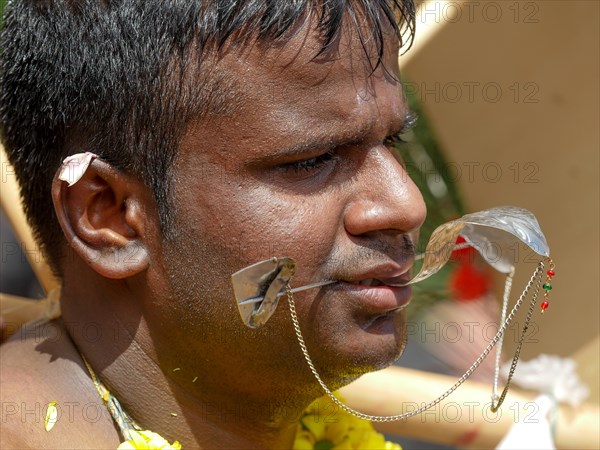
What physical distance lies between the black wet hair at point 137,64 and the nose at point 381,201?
0.73 ft

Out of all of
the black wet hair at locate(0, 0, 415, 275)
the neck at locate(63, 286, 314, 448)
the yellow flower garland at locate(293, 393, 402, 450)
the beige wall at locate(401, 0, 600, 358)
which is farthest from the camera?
the beige wall at locate(401, 0, 600, 358)

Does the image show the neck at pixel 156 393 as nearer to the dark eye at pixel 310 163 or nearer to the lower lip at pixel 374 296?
the lower lip at pixel 374 296

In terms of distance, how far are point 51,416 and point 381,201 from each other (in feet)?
2.59

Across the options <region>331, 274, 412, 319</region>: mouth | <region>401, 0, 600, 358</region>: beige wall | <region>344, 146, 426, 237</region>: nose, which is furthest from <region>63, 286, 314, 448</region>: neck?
<region>401, 0, 600, 358</region>: beige wall

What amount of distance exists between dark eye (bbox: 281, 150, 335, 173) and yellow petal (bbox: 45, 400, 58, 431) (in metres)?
0.68

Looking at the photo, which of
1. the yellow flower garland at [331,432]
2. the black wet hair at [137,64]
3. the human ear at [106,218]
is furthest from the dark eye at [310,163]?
the yellow flower garland at [331,432]

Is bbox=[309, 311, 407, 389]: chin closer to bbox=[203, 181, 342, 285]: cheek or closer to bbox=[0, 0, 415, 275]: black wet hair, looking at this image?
bbox=[203, 181, 342, 285]: cheek

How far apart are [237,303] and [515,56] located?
258 cm

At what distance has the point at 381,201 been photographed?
6.27 feet

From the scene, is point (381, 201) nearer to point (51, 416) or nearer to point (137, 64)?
point (137, 64)

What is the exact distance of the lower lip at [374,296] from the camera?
1.92 m

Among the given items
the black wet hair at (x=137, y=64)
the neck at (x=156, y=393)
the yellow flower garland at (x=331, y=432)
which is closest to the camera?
the black wet hair at (x=137, y=64)

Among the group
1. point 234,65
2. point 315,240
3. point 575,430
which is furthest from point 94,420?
point 575,430

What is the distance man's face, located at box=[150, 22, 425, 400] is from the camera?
6.13ft
